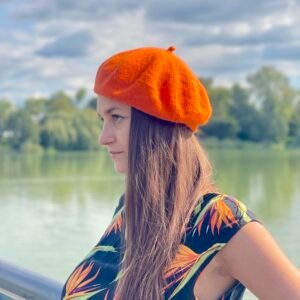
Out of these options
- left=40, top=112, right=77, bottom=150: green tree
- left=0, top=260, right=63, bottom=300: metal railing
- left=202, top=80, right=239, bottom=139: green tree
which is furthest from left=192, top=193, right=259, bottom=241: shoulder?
left=40, top=112, right=77, bottom=150: green tree

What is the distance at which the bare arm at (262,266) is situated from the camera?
2.64 feet

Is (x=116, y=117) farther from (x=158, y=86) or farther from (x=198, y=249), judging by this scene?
(x=198, y=249)

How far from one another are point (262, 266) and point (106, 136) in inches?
11.9

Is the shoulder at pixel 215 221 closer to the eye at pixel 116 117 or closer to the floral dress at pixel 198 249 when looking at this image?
the floral dress at pixel 198 249

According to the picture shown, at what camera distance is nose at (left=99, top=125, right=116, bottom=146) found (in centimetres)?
97

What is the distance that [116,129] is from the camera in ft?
3.17

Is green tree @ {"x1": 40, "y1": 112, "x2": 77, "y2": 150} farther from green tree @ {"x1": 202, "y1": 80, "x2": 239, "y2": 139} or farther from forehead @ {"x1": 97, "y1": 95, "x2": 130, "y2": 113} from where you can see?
forehead @ {"x1": 97, "y1": 95, "x2": 130, "y2": 113}

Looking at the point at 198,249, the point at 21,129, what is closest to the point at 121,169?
the point at 198,249

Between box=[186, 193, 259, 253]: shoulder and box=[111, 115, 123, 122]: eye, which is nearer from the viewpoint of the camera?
Answer: box=[186, 193, 259, 253]: shoulder

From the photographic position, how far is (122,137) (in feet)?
3.14

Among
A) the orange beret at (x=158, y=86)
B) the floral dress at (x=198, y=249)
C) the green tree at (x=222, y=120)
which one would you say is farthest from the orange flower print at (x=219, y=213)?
the green tree at (x=222, y=120)

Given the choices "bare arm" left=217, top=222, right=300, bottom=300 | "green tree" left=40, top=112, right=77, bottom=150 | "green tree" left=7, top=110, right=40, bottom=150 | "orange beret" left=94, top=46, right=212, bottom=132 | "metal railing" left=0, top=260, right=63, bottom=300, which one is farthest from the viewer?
"green tree" left=40, top=112, right=77, bottom=150

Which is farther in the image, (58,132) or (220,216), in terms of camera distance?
(58,132)

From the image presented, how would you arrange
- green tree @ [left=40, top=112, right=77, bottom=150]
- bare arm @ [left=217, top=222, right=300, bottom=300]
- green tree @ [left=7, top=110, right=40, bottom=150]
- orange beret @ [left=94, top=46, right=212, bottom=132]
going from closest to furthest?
1. bare arm @ [left=217, top=222, right=300, bottom=300]
2. orange beret @ [left=94, top=46, right=212, bottom=132]
3. green tree @ [left=7, top=110, right=40, bottom=150]
4. green tree @ [left=40, top=112, right=77, bottom=150]
